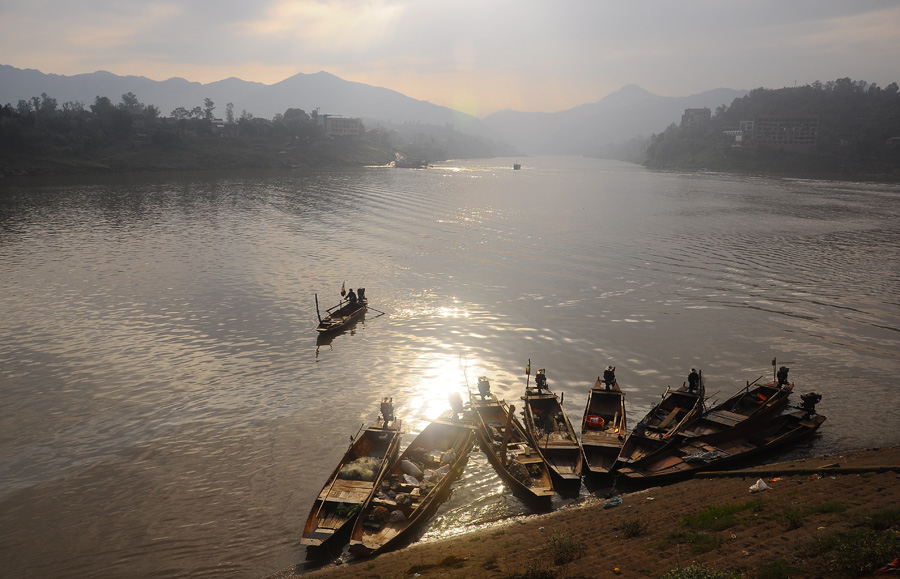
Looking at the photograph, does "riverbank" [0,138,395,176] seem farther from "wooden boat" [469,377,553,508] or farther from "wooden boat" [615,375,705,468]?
"wooden boat" [615,375,705,468]

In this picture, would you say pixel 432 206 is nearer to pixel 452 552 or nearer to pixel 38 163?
pixel 452 552

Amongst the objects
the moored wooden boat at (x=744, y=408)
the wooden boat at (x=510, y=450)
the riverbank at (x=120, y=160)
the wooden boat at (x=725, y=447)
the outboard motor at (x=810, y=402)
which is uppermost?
the riverbank at (x=120, y=160)

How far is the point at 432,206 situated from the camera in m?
108

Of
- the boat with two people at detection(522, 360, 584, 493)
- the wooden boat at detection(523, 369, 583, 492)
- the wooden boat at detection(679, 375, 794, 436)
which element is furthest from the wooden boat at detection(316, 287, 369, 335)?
the wooden boat at detection(679, 375, 794, 436)

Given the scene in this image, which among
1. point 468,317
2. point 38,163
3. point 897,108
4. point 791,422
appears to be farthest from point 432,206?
point 897,108

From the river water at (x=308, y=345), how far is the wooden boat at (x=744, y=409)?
2393 millimetres

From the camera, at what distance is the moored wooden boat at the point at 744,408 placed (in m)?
25.4

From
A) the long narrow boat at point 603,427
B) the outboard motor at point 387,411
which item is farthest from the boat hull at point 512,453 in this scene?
the outboard motor at point 387,411

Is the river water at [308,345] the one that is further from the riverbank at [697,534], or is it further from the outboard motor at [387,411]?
the riverbank at [697,534]

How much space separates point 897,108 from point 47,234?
265 m

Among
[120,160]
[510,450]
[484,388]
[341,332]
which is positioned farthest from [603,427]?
[120,160]

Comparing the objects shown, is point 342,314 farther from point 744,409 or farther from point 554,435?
point 744,409

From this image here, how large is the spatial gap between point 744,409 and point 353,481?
66.3 feet

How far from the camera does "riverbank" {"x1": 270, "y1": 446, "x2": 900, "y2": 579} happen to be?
14000mm
